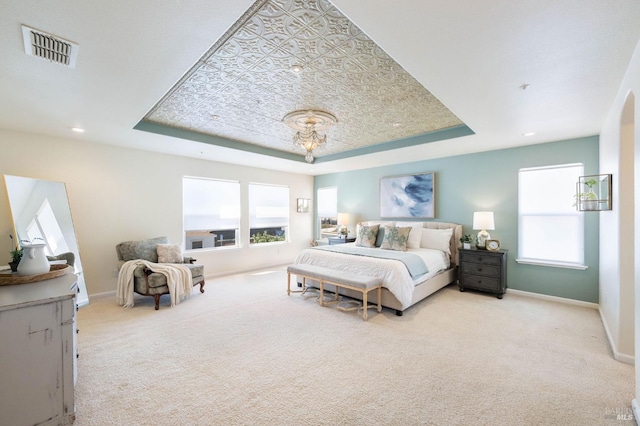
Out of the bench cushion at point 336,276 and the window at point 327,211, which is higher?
the window at point 327,211

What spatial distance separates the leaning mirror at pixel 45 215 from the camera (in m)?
3.32

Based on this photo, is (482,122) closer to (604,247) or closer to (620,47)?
(620,47)

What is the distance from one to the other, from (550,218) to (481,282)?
1503 millimetres

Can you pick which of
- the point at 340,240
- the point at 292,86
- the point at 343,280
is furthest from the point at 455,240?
the point at 292,86

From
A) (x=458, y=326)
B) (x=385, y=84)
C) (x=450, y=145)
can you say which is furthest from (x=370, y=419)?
(x=450, y=145)

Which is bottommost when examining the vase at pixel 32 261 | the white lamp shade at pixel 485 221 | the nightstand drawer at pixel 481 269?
the nightstand drawer at pixel 481 269

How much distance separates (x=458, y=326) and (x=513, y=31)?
9.99ft

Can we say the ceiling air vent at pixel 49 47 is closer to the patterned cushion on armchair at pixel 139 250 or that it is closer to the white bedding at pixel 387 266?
the patterned cushion on armchair at pixel 139 250

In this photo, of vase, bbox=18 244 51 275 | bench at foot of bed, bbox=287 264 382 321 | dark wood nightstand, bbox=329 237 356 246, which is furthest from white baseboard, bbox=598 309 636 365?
vase, bbox=18 244 51 275

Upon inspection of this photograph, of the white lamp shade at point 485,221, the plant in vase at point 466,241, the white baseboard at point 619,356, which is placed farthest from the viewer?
the plant in vase at point 466,241

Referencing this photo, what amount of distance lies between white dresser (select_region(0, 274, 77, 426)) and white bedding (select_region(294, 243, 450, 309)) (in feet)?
10.5

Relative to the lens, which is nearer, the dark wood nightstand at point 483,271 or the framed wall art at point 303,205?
the dark wood nightstand at point 483,271

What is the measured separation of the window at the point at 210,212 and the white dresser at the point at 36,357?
12.4ft

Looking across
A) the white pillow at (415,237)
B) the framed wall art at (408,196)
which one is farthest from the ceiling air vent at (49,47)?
the framed wall art at (408,196)
